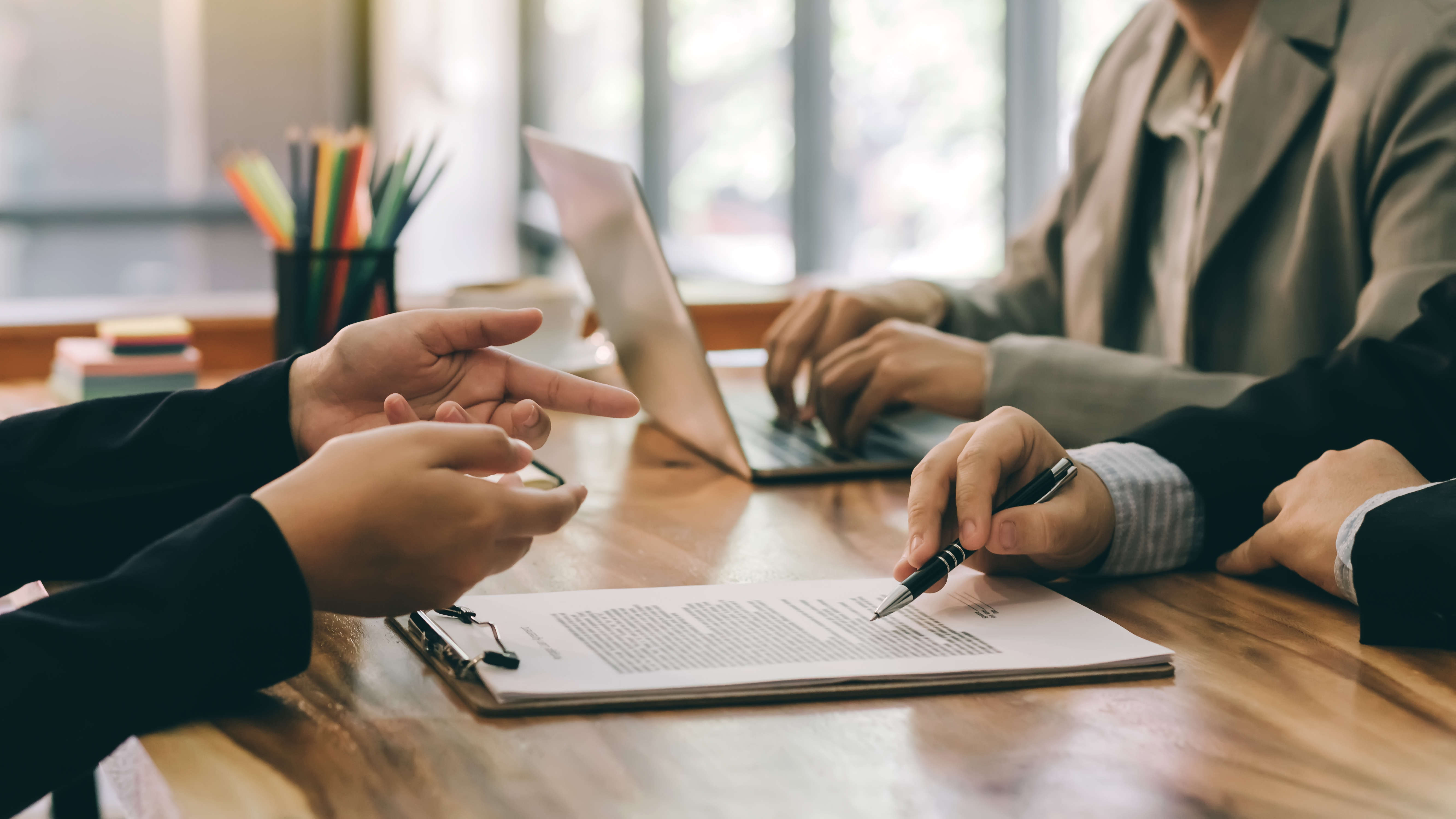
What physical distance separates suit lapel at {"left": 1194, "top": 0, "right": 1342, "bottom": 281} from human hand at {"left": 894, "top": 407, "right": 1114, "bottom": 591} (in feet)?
1.65

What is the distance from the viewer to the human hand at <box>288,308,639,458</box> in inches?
31.7

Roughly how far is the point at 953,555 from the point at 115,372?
1008 mm

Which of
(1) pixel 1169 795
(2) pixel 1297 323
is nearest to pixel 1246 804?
(1) pixel 1169 795

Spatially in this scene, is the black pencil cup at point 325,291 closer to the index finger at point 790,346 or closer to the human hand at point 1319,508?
the index finger at point 790,346

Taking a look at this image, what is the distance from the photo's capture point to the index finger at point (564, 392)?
0.79 metres

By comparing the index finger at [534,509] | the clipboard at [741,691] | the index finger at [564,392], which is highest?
the index finger at [564,392]

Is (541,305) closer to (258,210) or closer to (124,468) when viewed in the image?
(258,210)

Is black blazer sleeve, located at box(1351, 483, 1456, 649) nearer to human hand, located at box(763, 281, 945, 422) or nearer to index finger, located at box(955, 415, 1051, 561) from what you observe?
index finger, located at box(955, 415, 1051, 561)

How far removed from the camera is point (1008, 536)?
72 centimetres

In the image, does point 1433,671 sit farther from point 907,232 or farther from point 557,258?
point 557,258

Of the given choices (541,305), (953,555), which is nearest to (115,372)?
(541,305)

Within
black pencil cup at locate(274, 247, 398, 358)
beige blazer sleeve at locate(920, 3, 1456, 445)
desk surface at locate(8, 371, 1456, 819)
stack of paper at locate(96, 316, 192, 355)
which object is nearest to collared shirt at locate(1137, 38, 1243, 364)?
beige blazer sleeve at locate(920, 3, 1456, 445)

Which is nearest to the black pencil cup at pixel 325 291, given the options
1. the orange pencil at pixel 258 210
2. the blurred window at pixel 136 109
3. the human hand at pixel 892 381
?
the orange pencil at pixel 258 210

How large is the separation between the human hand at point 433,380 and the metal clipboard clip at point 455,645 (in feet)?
0.55
